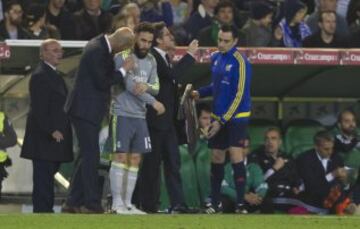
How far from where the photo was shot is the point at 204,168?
1719 cm

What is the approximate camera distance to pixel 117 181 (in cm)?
1377

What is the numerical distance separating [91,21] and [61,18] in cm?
38

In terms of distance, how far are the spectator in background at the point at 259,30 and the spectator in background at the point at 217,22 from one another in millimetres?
252

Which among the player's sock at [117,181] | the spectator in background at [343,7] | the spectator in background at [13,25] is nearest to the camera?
the player's sock at [117,181]

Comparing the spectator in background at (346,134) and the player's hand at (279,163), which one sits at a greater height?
the spectator in background at (346,134)

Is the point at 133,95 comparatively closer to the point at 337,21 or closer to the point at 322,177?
the point at 322,177

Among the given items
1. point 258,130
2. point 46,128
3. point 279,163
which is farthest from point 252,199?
point 46,128

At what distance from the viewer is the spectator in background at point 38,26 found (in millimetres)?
16625

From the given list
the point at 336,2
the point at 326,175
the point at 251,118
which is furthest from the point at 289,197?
the point at 336,2


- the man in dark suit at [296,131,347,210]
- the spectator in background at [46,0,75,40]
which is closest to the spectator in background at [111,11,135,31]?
the spectator in background at [46,0,75,40]

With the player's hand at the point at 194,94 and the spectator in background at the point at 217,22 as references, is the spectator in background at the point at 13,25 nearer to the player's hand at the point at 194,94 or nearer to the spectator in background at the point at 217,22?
the spectator in background at the point at 217,22

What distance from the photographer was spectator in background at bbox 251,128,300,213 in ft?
54.9

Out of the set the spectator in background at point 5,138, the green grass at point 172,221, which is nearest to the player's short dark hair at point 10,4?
the spectator in background at point 5,138

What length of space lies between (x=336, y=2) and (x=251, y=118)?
6.91 ft
